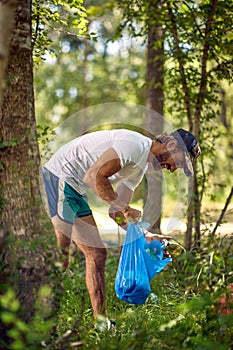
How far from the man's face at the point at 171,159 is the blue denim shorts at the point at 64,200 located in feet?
1.90

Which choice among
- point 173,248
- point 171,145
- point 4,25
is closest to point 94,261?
point 173,248

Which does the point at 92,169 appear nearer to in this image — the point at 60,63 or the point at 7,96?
the point at 7,96

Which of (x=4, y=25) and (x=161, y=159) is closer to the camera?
(x=4, y=25)

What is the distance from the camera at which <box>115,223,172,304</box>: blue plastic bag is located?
13.5 feet

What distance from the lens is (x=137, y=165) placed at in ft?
13.4

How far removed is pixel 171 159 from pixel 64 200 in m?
0.78

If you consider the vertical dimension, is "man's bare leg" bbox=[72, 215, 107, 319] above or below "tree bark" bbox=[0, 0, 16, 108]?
below

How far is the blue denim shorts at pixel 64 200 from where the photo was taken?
427 cm

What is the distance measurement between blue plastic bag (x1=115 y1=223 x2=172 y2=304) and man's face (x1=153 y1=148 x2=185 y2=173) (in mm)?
456

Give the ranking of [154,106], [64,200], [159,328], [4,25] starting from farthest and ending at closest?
[154,106]
[64,200]
[159,328]
[4,25]

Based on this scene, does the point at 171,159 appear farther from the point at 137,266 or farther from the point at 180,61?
the point at 180,61

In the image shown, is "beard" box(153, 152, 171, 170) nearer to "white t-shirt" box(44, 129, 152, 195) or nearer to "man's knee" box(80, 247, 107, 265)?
"white t-shirt" box(44, 129, 152, 195)

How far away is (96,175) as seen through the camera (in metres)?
3.95

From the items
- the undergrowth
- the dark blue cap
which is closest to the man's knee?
→ the undergrowth
